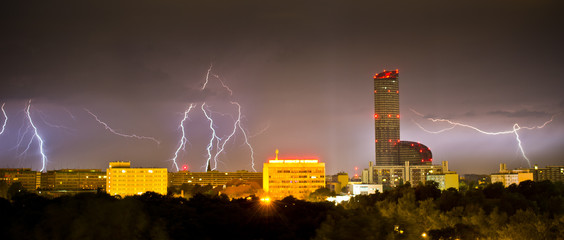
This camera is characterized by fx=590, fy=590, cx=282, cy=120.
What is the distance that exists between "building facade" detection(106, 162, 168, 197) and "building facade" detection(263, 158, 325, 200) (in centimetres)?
2080

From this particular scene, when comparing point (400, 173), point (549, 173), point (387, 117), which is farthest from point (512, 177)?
point (387, 117)

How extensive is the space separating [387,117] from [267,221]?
437 feet

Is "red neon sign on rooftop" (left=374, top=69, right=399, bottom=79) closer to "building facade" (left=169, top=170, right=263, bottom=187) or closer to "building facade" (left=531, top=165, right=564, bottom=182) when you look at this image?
"building facade" (left=531, top=165, right=564, bottom=182)

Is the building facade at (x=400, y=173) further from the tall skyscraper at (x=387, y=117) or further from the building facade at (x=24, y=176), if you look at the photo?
the building facade at (x=24, y=176)

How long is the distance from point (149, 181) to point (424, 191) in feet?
189

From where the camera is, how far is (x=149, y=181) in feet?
353

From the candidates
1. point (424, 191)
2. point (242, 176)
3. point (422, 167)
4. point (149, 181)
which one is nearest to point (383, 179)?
point (422, 167)

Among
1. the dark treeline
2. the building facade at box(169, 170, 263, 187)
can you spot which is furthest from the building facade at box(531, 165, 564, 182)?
the dark treeline

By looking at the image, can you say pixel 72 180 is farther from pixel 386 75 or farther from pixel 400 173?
pixel 386 75

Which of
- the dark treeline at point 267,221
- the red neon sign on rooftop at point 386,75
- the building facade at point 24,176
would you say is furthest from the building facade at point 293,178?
the red neon sign on rooftop at point 386,75

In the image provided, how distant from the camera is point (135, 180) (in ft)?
351

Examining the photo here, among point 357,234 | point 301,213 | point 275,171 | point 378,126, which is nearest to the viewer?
point 357,234

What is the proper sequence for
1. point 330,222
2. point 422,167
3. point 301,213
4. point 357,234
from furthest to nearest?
point 422,167, point 301,213, point 330,222, point 357,234

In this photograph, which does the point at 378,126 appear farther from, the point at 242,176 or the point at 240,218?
the point at 240,218
